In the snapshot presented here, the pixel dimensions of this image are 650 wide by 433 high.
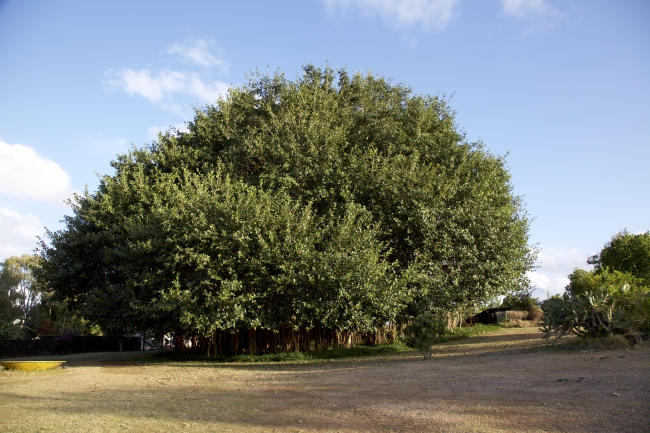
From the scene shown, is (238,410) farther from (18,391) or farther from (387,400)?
(18,391)

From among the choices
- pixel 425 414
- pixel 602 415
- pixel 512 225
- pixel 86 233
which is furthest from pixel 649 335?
pixel 86 233

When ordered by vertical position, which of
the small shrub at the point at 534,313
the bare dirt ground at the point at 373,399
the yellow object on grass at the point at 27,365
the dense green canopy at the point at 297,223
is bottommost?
the bare dirt ground at the point at 373,399

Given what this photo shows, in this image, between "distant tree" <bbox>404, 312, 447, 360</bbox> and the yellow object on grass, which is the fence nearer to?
the yellow object on grass

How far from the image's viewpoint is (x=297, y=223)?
1848 cm

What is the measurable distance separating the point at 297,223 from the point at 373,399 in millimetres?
9978

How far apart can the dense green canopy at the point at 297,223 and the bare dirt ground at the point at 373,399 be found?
3787mm

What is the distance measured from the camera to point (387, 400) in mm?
9086

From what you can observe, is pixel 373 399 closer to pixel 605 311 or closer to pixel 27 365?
pixel 605 311

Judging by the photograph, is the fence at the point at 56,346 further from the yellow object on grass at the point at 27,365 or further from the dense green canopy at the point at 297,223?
the yellow object on grass at the point at 27,365

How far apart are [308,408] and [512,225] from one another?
15032mm

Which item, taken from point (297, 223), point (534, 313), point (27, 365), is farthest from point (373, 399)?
point (534, 313)

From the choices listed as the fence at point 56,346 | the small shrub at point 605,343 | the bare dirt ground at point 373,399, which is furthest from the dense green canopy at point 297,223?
the fence at point 56,346

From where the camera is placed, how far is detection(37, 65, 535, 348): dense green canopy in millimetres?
17484

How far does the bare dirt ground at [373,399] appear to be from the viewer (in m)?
7.11
